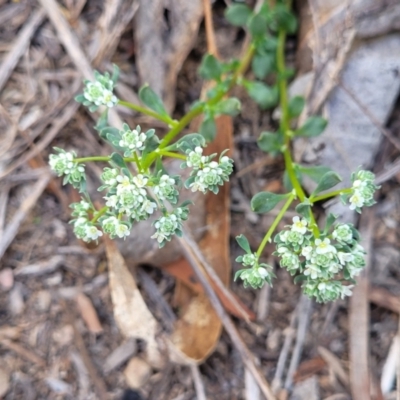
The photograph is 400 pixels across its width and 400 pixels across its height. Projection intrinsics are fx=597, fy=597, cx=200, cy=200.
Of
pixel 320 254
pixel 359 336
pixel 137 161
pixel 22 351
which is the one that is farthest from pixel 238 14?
pixel 22 351

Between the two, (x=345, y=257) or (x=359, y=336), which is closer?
(x=345, y=257)

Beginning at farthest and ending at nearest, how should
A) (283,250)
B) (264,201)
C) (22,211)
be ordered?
(22,211) < (264,201) < (283,250)

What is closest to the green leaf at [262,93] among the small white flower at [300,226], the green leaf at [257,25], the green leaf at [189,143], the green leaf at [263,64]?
the green leaf at [263,64]

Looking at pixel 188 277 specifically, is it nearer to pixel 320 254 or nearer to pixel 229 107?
pixel 229 107

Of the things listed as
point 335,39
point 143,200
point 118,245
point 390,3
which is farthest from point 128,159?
point 390,3

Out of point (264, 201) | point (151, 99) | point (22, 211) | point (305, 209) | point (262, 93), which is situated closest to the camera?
point (305, 209)

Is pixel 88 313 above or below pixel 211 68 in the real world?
below

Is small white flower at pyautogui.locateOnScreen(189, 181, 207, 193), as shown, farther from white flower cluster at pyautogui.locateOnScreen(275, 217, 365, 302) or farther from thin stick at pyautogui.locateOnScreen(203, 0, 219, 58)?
thin stick at pyautogui.locateOnScreen(203, 0, 219, 58)

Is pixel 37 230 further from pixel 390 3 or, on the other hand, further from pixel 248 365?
pixel 390 3

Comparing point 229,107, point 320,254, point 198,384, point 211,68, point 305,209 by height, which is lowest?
point 198,384
